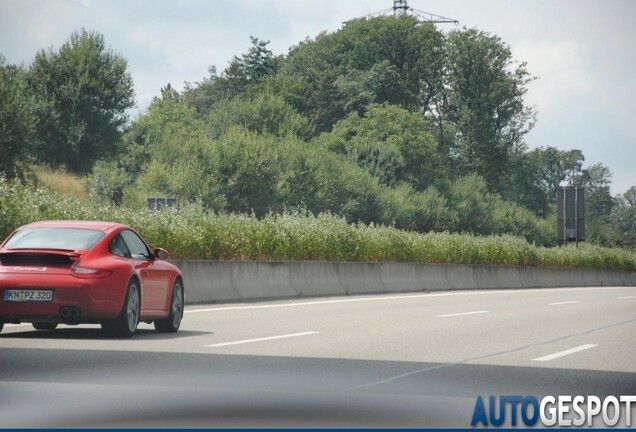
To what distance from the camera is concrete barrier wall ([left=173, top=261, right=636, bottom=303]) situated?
24.7m

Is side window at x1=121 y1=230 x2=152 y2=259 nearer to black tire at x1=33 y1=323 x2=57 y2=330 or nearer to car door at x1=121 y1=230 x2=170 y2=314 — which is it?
car door at x1=121 y1=230 x2=170 y2=314

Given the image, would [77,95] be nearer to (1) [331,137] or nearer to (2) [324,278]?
(1) [331,137]

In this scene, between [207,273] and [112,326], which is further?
[207,273]

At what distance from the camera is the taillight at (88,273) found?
1430cm

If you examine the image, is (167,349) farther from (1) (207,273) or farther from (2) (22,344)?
(1) (207,273)

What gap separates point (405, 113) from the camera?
111 meters

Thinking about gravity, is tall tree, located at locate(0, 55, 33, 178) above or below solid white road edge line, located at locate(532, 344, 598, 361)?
above

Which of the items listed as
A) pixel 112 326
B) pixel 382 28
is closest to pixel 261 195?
pixel 382 28

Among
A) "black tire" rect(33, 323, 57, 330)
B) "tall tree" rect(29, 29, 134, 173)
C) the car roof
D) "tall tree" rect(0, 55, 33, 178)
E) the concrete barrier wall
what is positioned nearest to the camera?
the car roof

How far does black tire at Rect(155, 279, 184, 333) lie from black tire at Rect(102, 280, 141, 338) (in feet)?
3.49

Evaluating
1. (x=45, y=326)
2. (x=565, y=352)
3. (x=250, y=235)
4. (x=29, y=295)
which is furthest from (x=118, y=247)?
(x=250, y=235)

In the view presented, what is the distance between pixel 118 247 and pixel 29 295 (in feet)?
5.26

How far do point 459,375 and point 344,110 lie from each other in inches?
4234

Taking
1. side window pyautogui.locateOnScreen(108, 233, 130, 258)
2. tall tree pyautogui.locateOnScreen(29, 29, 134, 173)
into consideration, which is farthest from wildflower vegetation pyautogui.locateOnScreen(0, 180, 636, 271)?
tall tree pyautogui.locateOnScreen(29, 29, 134, 173)
